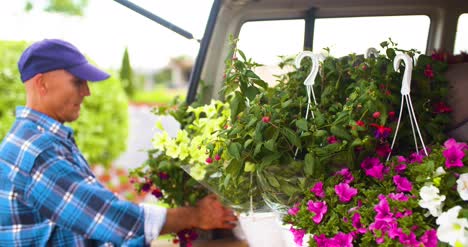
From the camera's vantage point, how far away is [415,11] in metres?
1.29

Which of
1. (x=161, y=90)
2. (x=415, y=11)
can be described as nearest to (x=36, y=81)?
(x=415, y=11)

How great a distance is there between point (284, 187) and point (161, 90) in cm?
1237

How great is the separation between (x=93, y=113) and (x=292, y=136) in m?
3.65

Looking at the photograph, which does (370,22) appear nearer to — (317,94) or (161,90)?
(317,94)

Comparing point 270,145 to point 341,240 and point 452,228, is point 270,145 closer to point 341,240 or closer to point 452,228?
point 341,240

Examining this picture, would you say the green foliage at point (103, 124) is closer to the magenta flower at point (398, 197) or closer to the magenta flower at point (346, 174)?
the magenta flower at point (346, 174)

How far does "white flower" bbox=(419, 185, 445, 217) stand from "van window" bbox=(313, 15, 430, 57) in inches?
21.0

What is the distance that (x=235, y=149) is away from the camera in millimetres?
1042

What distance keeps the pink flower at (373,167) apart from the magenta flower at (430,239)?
0.49 feet

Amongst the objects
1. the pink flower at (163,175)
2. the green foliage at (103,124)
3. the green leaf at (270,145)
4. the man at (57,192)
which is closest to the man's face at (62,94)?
the man at (57,192)

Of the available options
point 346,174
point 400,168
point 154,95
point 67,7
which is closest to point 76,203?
point 346,174

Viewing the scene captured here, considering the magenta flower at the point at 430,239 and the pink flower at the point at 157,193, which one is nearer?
the magenta flower at the point at 430,239

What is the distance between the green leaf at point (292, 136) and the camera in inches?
40.0

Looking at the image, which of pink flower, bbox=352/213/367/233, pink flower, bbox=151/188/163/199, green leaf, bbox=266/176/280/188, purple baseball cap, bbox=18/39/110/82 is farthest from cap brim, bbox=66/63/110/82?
pink flower, bbox=352/213/367/233
